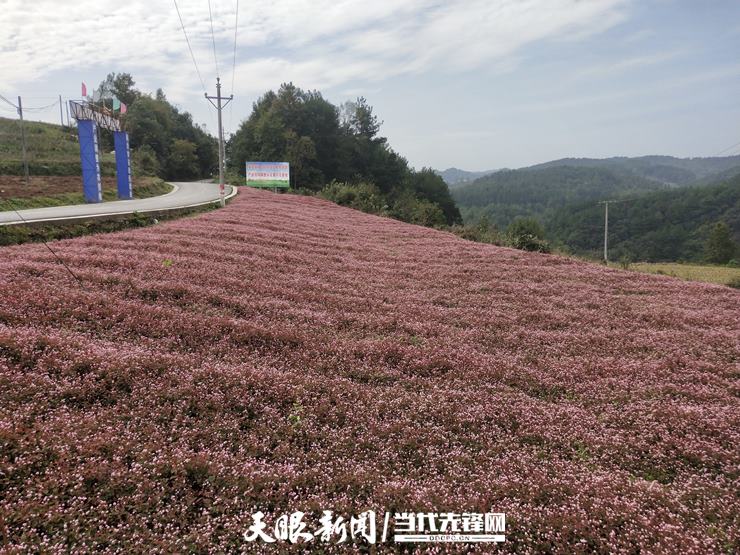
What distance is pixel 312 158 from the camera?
3051 inches

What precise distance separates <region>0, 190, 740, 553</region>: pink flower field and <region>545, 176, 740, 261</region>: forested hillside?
134 meters

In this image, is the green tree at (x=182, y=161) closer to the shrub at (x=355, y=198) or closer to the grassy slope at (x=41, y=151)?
the grassy slope at (x=41, y=151)

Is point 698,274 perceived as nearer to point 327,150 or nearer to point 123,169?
point 123,169

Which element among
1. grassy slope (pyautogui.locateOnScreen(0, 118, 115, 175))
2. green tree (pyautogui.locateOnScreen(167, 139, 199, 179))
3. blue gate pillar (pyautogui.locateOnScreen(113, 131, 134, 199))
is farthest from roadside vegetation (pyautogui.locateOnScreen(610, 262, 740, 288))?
green tree (pyautogui.locateOnScreen(167, 139, 199, 179))


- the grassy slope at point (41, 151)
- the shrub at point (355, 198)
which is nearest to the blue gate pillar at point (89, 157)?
the grassy slope at point (41, 151)

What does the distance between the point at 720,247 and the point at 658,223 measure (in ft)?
135

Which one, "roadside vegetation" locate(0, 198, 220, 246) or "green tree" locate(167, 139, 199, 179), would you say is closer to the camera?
"roadside vegetation" locate(0, 198, 220, 246)

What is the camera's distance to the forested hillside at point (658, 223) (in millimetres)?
126562

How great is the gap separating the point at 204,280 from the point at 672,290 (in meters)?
16.5

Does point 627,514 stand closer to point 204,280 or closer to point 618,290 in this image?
point 204,280

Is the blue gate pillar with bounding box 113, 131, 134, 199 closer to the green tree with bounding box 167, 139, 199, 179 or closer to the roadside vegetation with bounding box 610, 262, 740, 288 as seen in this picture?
the roadside vegetation with bounding box 610, 262, 740, 288

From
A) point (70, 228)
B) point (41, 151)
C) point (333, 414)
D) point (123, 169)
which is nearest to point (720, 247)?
point (123, 169)

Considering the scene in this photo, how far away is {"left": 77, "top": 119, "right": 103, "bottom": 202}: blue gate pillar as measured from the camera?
3197 cm

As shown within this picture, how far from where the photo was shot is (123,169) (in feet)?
124
